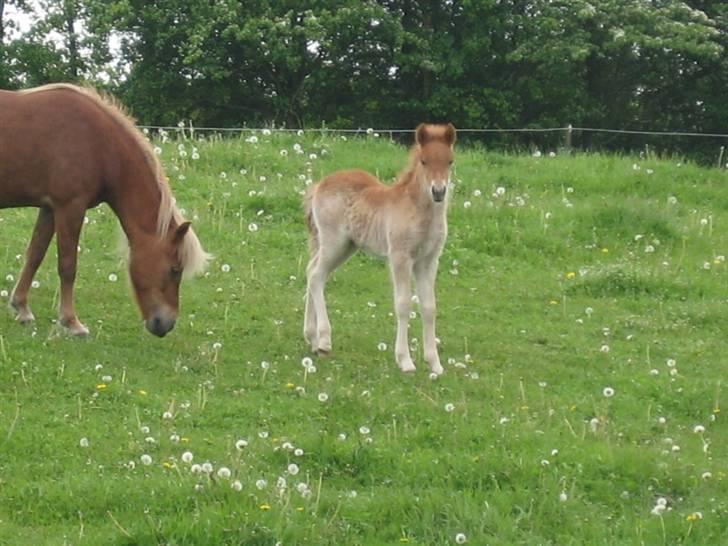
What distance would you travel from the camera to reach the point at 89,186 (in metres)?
9.83

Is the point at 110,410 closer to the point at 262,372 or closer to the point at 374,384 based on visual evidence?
the point at 262,372

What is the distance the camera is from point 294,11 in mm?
30922

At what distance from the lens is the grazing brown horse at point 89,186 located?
9695 millimetres

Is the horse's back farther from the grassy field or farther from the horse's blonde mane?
the grassy field

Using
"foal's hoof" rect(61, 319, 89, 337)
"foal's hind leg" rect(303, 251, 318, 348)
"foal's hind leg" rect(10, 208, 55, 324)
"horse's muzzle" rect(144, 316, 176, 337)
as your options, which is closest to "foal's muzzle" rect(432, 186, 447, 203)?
"foal's hind leg" rect(303, 251, 318, 348)

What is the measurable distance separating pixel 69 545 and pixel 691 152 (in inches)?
1081

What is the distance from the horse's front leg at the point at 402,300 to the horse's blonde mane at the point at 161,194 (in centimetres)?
153

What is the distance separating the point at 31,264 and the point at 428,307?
11.1 ft

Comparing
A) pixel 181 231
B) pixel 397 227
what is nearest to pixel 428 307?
pixel 397 227

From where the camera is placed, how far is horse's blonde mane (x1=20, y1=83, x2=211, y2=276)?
9.70 meters

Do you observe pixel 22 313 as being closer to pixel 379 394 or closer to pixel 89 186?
pixel 89 186

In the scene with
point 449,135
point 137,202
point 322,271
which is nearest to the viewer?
point 449,135

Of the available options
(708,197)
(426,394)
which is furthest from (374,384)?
(708,197)

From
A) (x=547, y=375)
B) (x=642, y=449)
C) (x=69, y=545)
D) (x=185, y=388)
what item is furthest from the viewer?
(x=547, y=375)
